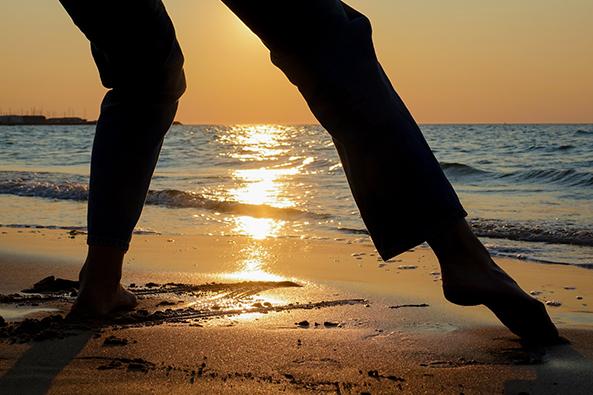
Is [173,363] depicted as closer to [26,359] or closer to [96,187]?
[26,359]

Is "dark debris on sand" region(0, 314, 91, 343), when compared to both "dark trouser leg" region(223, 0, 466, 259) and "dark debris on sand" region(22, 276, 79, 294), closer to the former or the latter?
"dark debris on sand" region(22, 276, 79, 294)

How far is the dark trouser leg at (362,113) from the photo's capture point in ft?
4.85

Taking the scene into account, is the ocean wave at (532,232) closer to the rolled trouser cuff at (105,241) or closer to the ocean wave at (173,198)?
the ocean wave at (173,198)

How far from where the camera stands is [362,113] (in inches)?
59.2

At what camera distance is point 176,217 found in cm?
643

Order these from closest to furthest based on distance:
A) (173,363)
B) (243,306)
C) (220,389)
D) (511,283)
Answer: (220,389)
(173,363)
(511,283)
(243,306)

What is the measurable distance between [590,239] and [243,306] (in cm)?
341

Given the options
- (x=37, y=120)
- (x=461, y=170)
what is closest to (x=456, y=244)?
(x=461, y=170)

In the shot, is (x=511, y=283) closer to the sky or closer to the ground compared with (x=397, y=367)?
closer to the sky

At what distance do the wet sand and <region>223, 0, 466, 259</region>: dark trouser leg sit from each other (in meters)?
0.27

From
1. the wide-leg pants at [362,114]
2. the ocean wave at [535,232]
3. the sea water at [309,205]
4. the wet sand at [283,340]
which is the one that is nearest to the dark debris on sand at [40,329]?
the wet sand at [283,340]

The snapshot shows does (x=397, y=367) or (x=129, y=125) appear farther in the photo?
(x=129, y=125)

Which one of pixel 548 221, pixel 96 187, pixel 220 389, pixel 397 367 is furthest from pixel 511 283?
pixel 548 221

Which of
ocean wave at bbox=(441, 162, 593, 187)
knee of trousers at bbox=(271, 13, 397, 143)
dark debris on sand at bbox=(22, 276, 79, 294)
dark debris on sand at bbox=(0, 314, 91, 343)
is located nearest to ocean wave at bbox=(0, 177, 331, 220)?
dark debris on sand at bbox=(22, 276, 79, 294)
